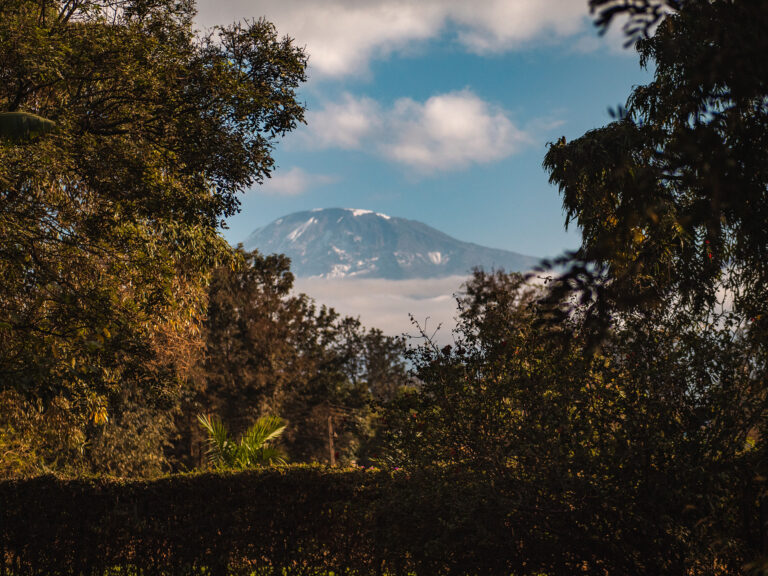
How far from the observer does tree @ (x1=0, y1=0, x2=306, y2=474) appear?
281 inches

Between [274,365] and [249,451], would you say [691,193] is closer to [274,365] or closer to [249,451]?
[249,451]

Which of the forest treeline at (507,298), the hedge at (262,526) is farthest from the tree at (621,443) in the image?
the hedge at (262,526)

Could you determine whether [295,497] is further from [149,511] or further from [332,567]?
[149,511]

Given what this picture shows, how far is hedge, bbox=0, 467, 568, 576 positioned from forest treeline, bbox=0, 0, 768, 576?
0.05 m

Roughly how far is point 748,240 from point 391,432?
3493mm

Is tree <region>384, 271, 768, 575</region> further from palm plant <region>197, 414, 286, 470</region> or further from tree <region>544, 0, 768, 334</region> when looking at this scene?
palm plant <region>197, 414, 286, 470</region>

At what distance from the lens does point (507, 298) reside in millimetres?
6512

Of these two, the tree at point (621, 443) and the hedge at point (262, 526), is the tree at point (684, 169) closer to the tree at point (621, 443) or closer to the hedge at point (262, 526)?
the tree at point (621, 443)

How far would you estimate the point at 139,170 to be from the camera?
754 cm

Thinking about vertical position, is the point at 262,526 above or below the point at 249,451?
below

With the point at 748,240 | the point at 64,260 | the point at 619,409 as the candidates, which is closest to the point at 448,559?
the point at 619,409

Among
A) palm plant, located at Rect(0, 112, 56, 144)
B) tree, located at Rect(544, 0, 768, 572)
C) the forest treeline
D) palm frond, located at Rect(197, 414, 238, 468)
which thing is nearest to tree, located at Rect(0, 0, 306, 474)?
the forest treeline

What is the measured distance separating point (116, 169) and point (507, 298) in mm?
4872

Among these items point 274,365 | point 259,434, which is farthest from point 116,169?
point 274,365
